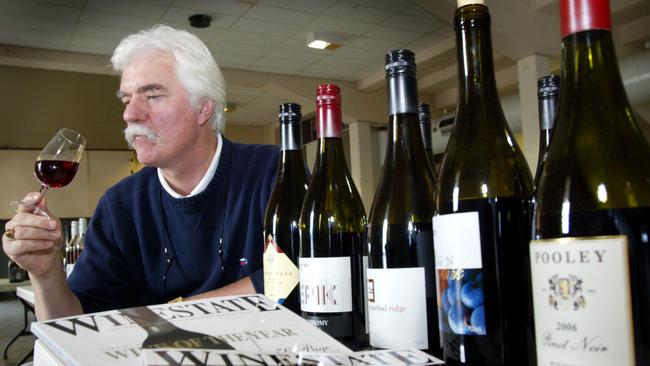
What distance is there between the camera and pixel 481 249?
0.46 m

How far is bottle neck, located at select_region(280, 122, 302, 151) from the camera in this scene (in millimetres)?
795

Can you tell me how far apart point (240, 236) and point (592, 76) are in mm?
966

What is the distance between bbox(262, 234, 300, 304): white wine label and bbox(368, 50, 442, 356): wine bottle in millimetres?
135

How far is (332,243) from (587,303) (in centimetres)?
40

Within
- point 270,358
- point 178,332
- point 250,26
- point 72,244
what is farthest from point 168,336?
point 250,26

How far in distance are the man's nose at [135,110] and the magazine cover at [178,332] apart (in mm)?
863

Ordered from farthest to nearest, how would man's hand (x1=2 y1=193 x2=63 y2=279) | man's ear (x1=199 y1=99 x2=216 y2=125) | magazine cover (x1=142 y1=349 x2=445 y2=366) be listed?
man's ear (x1=199 y1=99 x2=216 y2=125), man's hand (x1=2 y1=193 x2=63 y2=279), magazine cover (x1=142 y1=349 x2=445 y2=366)

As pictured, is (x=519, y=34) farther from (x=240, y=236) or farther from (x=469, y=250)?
(x=469, y=250)

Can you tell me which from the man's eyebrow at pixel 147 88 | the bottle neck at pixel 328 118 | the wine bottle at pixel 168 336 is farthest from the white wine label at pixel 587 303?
the man's eyebrow at pixel 147 88

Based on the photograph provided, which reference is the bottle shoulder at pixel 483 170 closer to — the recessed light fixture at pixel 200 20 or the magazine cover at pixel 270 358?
the magazine cover at pixel 270 358

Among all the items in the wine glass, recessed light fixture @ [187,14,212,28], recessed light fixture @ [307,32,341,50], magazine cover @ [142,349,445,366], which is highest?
recessed light fixture @ [307,32,341,50]

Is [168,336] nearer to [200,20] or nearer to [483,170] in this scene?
[483,170]

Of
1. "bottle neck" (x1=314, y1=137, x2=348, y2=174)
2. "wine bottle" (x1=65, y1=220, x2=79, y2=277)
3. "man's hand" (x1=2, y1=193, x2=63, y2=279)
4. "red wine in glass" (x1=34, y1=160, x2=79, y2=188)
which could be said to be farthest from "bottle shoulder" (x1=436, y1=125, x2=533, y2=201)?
"wine bottle" (x1=65, y1=220, x2=79, y2=277)

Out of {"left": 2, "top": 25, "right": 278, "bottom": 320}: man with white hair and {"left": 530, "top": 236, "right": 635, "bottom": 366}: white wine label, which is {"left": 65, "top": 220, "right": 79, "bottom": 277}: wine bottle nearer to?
{"left": 2, "top": 25, "right": 278, "bottom": 320}: man with white hair
